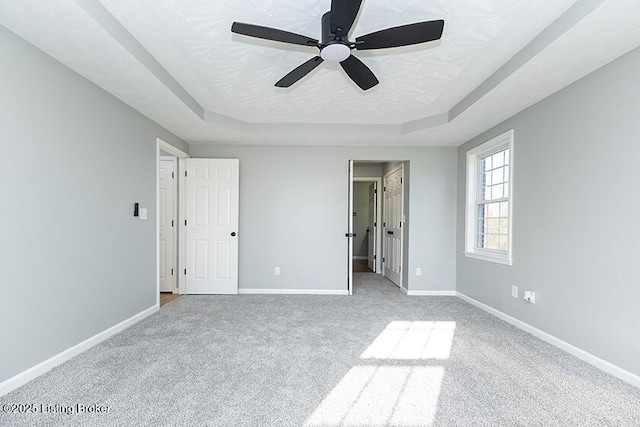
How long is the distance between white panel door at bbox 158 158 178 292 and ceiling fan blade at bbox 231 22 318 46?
3163 millimetres

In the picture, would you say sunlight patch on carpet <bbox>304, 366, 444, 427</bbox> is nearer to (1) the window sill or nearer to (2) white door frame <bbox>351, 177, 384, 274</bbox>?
(1) the window sill

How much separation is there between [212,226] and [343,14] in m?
3.53

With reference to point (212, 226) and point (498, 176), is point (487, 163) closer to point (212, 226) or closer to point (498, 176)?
point (498, 176)

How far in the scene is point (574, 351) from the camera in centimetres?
243

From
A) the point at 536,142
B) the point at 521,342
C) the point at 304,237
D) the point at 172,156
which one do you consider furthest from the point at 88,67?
the point at 521,342

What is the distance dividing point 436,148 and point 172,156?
3.95 metres

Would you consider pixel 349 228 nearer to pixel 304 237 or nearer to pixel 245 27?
pixel 304 237

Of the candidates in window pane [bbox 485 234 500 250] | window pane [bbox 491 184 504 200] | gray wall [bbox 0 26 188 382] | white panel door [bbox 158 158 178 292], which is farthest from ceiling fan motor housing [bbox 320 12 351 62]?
white panel door [bbox 158 158 178 292]

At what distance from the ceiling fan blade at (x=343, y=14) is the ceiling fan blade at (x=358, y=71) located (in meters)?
0.26

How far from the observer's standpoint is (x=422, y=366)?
7.41ft

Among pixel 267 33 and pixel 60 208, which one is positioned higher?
pixel 267 33

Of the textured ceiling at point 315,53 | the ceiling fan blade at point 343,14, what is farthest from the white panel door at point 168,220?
the ceiling fan blade at point 343,14

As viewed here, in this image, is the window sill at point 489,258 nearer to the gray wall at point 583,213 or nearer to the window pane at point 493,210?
the gray wall at point 583,213

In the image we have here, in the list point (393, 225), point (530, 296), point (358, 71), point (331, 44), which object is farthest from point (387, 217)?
point (331, 44)
